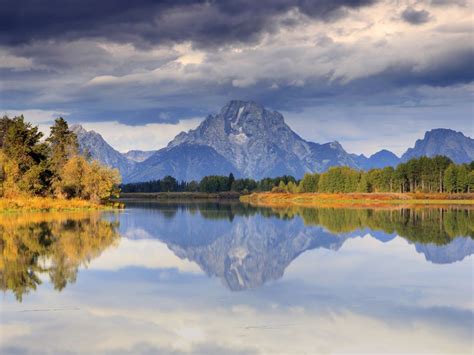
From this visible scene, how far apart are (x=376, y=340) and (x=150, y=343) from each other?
16.5 feet

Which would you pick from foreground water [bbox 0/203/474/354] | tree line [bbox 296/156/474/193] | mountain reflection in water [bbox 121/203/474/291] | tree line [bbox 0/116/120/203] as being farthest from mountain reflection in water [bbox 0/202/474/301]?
tree line [bbox 296/156/474/193]

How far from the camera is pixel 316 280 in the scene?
70.4ft

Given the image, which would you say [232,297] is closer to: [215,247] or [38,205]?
[215,247]

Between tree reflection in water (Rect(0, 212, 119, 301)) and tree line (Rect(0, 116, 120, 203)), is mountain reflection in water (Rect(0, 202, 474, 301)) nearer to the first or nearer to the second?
tree reflection in water (Rect(0, 212, 119, 301))

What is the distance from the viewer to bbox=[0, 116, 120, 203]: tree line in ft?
247

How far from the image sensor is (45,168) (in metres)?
79.1

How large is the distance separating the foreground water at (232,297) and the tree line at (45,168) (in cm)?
4332

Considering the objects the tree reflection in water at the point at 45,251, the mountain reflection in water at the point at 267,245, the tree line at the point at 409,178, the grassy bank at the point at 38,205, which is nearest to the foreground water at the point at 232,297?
the tree reflection in water at the point at 45,251

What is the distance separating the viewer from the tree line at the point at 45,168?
75.3 metres

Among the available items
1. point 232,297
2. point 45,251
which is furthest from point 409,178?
point 232,297

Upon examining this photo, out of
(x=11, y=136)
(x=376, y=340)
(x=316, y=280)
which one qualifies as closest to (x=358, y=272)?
(x=316, y=280)

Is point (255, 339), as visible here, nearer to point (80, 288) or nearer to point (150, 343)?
point (150, 343)

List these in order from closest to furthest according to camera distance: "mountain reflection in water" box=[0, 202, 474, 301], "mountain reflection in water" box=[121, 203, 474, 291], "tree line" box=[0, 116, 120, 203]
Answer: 1. "mountain reflection in water" box=[0, 202, 474, 301]
2. "mountain reflection in water" box=[121, 203, 474, 291]
3. "tree line" box=[0, 116, 120, 203]

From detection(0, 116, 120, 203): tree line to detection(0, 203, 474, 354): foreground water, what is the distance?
142ft
